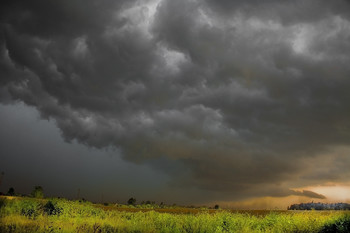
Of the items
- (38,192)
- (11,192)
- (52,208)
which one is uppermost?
(38,192)

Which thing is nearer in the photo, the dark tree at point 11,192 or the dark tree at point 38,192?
the dark tree at point 38,192

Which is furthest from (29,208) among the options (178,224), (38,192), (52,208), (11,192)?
(11,192)

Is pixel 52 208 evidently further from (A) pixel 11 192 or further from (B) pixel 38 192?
(A) pixel 11 192

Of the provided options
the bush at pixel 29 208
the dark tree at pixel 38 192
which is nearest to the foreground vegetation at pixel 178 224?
the bush at pixel 29 208

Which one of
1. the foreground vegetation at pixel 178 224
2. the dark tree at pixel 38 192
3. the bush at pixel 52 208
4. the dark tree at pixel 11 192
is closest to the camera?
the foreground vegetation at pixel 178 224

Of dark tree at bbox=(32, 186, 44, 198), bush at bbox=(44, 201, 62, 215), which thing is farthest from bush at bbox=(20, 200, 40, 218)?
dark tree at bbox=(32, 186, 44, 198)

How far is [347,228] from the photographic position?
17219mm

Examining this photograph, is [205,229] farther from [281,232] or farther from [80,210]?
[80,210]

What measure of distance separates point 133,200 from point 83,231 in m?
71.1

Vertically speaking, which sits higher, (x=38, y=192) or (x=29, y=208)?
(x=38, y=192)

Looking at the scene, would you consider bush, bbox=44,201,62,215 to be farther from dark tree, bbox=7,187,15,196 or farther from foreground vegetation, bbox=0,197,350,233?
dark tree, bbox=7,187,15,196

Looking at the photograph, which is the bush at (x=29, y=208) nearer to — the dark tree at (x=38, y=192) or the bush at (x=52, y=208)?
the bush at (x=52, y=208)

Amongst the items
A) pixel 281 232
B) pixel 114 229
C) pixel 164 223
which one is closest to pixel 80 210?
pixel 164 223

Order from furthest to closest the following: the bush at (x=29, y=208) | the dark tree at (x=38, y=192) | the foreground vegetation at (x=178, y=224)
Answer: the dark tree at (x=38, y=192)
the bush at (x=29, y=208)
the foreground vegetation at (x=178, y=224)
